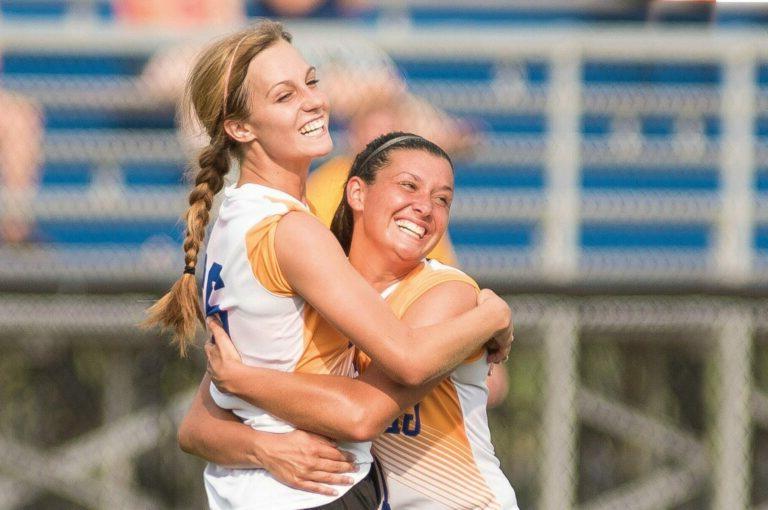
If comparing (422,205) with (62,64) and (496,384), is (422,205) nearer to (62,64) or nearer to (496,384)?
(496,384)

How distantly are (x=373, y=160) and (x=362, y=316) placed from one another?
19.7 inches

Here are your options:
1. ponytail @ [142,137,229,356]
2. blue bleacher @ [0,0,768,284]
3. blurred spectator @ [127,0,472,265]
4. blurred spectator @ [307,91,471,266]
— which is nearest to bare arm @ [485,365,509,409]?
blurred spectator @ [307,91,471,266]

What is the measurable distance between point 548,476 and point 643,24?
118 inches

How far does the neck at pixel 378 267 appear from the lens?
3189 mm

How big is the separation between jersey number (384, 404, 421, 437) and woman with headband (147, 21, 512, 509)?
12cm

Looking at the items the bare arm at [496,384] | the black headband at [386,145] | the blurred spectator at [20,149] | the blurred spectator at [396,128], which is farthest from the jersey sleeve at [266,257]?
the blurred spectator at [20,149]

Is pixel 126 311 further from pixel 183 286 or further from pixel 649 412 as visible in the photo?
pixel 183 286

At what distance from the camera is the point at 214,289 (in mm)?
3158

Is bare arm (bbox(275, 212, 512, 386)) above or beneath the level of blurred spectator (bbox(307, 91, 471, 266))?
above

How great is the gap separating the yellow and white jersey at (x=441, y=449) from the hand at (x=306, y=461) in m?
0.18

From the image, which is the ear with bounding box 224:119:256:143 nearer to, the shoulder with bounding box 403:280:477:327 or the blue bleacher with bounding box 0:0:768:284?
the shoulder with bounding box 403:280:477:327

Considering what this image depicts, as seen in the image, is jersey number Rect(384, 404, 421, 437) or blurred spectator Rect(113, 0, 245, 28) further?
blurred spectator Rect(113, 0, 245, 28)

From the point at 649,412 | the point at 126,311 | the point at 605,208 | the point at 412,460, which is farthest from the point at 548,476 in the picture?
the point at 412,460

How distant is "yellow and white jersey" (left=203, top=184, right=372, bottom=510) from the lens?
9.91 feet
